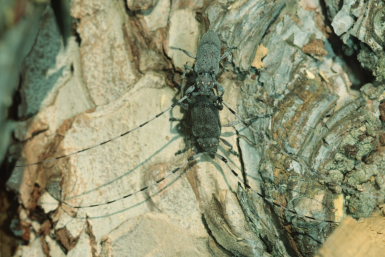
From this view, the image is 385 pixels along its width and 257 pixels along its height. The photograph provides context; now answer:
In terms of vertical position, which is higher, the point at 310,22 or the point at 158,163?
the point at 310,22

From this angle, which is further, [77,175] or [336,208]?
[77,175]

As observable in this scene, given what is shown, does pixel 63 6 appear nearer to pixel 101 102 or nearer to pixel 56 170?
pixel 101 102

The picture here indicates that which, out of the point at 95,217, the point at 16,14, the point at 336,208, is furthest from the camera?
the point at 95,217

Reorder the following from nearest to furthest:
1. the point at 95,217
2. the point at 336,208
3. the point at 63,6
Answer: the point at 336,208
the point at 95,217
the point at 63,6

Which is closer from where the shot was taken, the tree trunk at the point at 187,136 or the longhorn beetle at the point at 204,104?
the tree trunk at the point at 187,136

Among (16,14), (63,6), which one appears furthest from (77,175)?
(16,14)

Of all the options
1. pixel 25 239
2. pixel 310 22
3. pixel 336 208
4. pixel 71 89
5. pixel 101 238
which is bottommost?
pixel 336 208

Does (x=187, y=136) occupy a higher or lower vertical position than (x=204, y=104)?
lower

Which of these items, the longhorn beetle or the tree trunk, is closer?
the tree trunk
